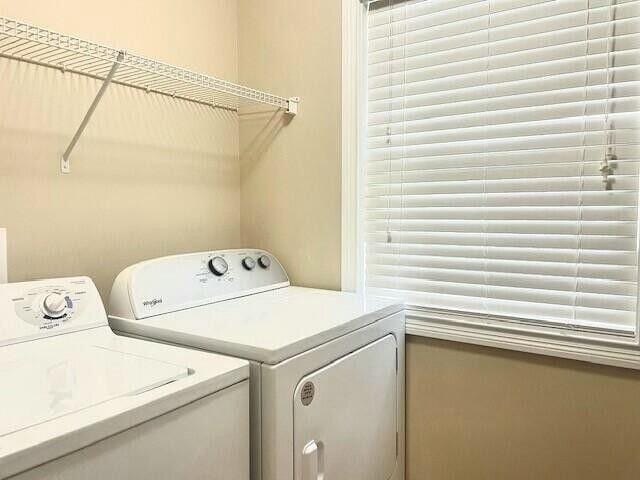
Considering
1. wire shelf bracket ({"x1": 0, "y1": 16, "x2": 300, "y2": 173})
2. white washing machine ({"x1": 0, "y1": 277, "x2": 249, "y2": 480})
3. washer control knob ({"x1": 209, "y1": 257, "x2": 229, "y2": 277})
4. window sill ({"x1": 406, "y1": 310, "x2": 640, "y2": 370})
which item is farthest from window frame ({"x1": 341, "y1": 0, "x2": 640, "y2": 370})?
white washing machine ({"x1": 0, "y1": 277, "x2": 249, "y2": 480})

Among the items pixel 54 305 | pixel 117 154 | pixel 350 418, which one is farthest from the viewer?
pixel 117 154

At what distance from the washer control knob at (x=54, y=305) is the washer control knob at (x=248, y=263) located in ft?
2.21

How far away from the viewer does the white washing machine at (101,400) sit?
30.3 inches

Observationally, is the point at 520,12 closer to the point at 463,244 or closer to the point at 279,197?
the point at 463,244

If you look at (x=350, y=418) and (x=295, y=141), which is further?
(x=295, y=141)

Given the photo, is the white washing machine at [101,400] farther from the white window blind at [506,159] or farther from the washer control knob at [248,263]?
the white window blind at [506,159]

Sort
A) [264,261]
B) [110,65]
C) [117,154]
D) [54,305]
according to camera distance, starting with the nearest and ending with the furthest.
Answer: [54,305]
[110,65]
[117,154]
[264,261]

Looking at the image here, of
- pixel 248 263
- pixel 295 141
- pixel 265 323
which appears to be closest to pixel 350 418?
pixel 265 323

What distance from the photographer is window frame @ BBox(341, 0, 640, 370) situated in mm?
1467

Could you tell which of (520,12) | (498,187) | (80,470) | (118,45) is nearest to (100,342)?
(80,470)

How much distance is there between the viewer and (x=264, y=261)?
77.4 inches

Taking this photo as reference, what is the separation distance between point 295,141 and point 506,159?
2.69 ft

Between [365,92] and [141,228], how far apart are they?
3.12 ft

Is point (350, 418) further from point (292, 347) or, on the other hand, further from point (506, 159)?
point (506, 159)
